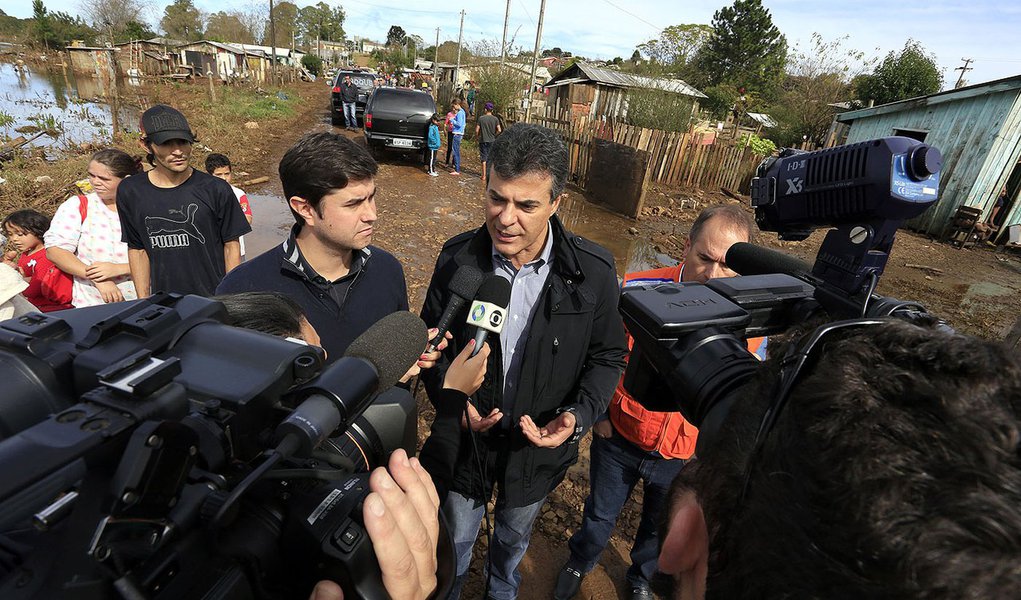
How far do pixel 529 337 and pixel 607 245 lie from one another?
22.6 ft

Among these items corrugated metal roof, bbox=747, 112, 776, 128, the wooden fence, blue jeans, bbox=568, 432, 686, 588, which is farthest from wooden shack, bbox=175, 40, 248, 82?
blue jeans, bbox=568, 432, 686, 588

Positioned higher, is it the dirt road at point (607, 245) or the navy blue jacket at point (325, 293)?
the navy blue jacket at point (325, 293)

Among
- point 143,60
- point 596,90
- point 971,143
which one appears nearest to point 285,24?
point 143,60

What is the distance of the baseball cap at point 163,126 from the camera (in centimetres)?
299

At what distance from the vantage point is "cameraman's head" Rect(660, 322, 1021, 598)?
16.8 inches

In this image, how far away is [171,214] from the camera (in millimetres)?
3002

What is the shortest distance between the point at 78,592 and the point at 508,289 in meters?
1.56

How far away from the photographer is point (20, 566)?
0.55 metres

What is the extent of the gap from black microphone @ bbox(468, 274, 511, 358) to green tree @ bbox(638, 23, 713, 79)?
39.1 metres

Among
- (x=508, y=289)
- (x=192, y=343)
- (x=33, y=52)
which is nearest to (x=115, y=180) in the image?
(x=508, y=289)

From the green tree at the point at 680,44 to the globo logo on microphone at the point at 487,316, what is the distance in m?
39.2

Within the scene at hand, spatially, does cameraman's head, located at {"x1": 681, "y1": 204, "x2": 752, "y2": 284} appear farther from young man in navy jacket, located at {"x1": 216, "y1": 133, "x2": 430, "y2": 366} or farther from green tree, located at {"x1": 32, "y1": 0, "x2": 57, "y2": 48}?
green tree, located at {"x1": 32, "y1": 0, "x2": 57, "y2": 48}

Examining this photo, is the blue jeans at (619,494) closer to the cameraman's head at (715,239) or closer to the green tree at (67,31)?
the cameraman's head at (715,239)

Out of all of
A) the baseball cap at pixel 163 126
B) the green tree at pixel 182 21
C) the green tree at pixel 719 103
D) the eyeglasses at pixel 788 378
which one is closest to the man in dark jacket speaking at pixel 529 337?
the eyeglasses at pixel 788 378
